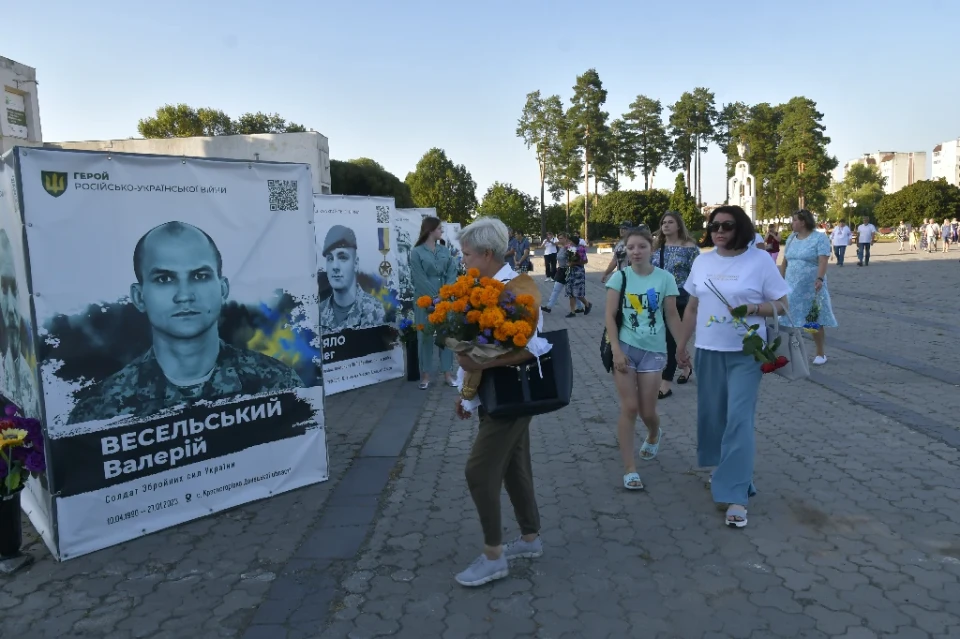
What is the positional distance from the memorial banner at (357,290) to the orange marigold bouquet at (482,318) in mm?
5000

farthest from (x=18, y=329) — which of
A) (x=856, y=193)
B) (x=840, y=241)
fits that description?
(x=856, y=193)

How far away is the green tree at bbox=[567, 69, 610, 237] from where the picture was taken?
6844 cm

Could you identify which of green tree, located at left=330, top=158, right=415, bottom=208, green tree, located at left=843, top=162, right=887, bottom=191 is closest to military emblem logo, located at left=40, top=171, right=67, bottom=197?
green tree, located at left=330, top=158, right=415, bottom=208

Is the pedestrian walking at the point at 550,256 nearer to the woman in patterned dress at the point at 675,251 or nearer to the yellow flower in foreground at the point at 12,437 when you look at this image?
the woman in patterned dress at the point at 675,251

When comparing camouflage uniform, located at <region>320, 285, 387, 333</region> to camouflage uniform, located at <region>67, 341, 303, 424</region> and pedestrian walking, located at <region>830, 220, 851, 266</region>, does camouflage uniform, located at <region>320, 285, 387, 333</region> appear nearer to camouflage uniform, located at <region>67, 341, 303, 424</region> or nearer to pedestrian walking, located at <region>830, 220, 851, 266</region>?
camouflage uniform, located at <region>67, 341, 303, 424</region>

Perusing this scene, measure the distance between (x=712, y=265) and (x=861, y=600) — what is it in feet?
6.44

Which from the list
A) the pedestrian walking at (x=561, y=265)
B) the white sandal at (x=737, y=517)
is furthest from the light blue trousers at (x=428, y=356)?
the pedestrian walking at (x=561, y=265)

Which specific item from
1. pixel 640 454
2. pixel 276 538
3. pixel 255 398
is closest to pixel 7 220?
pixel 255 398

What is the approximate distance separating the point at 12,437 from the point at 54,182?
1.37 m

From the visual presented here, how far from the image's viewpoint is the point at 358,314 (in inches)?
332

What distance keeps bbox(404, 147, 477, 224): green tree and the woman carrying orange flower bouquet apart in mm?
77957

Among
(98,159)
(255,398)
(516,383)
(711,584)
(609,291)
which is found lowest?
(711,584)

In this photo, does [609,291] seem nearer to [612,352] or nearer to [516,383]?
[612,352]

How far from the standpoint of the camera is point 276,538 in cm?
409
